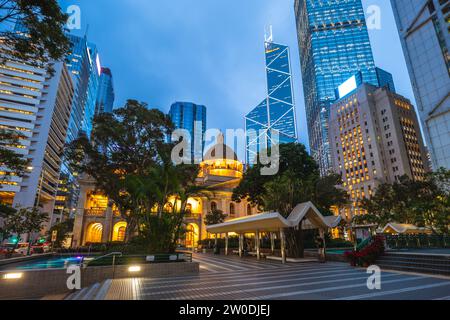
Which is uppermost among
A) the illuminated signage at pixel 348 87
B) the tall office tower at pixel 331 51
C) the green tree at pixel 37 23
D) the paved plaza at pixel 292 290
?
the tall office tower at pixel 331 51

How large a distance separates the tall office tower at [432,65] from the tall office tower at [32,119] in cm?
8607

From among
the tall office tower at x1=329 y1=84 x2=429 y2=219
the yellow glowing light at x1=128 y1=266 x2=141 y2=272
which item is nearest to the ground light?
the yellow glowing light at x1=128 y1=266 x2=141 y2=272

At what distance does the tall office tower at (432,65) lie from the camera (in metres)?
45.9

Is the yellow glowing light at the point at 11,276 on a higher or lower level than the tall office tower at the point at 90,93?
lower

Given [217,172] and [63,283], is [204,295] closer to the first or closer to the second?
[63,283]

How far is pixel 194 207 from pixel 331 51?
141228 millimetres

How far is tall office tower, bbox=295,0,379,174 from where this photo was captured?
146250 millimetres

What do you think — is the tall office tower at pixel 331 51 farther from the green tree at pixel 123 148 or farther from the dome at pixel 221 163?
the green tree at pixel 123 148

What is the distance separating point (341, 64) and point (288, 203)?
155638 mm

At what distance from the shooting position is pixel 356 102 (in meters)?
97.4

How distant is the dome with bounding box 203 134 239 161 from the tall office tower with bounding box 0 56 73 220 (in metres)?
46.1

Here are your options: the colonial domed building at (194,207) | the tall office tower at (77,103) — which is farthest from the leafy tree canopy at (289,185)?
the tall office tower at (77,103)

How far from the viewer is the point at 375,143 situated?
88.7 meters
